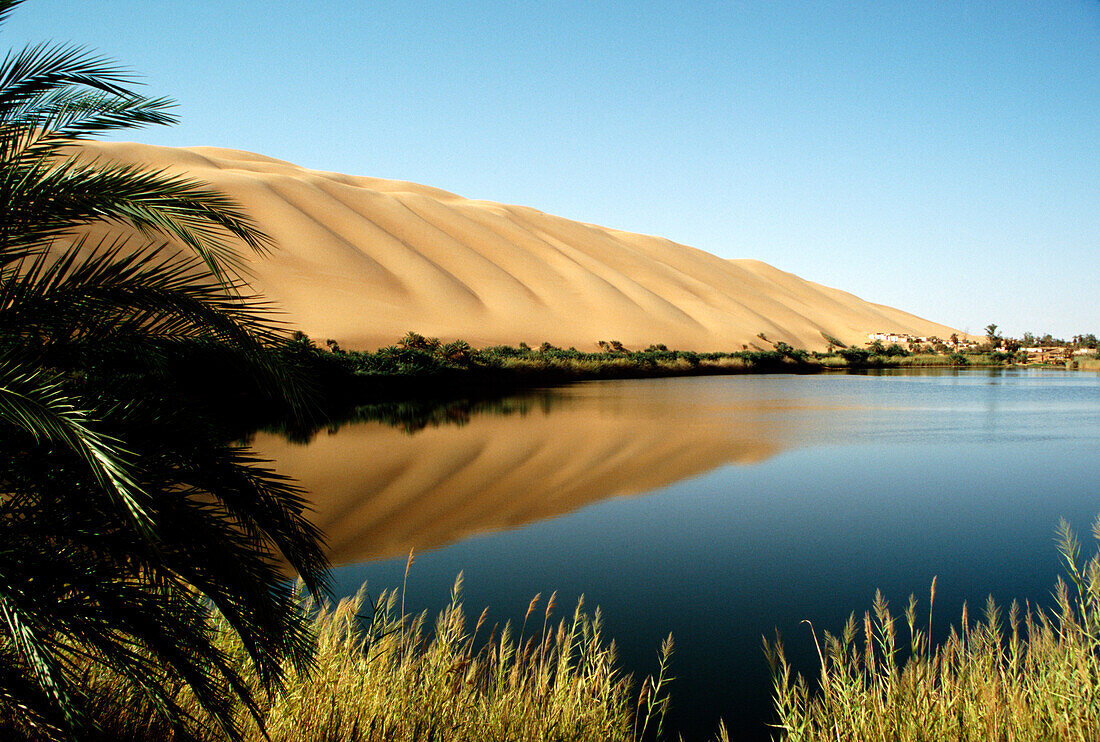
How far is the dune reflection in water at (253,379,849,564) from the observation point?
9.18 m

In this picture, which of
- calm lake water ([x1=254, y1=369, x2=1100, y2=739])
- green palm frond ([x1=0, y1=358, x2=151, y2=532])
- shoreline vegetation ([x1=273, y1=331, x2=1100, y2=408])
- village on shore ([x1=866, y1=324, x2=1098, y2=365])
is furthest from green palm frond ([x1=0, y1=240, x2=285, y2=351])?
village on shore ([x1=866, y1=324, x2=1098, y2=365])

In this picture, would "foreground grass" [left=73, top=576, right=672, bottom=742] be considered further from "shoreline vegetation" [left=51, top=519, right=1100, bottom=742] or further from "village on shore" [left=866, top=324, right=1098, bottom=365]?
"village on shore" [left=866, top=324, right=1098, bottom=365]

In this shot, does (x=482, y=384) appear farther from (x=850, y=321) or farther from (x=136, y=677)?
(x=850, y=321)

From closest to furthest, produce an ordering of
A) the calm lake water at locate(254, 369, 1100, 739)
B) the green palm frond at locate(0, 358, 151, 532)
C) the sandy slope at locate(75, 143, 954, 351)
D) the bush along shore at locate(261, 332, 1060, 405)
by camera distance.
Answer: the green palm frond at locate(0, 358, 151, 532) → the calm lake water at locate(254, 369, 1100, 739) → the bush along shore at locate(261, 332, 1060, 405) → the sandy slope at locate(75, 143, 954, 351)

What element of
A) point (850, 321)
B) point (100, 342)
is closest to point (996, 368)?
point (850, 321)

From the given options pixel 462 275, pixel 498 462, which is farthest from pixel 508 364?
pixel 462 275

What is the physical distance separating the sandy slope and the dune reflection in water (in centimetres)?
1958

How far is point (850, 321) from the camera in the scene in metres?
82.8

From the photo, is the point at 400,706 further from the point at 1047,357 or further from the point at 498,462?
the point at 1047,357

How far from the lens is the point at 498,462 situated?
13.1 metres

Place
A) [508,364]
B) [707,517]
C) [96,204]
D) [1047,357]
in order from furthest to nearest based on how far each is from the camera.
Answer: [1047,357], [508,364], [707,517], [96,204]

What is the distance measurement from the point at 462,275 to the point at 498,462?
40190mm

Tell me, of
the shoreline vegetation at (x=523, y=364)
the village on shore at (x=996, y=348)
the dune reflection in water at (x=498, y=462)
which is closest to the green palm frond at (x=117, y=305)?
the shoreline vegetation at (x=523, y=364)

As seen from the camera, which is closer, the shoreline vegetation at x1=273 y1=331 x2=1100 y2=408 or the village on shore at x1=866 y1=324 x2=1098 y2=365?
the shoreline vegetation at x1=273 y1=331 x2=1100 y2=408
